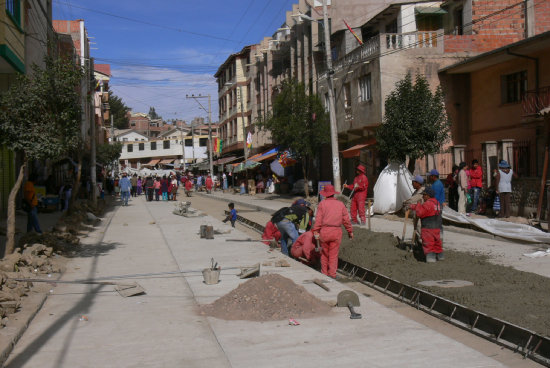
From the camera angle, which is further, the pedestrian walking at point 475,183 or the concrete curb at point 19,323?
the pedestrian walking at point 475,183

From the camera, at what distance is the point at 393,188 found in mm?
20938

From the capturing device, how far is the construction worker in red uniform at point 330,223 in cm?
961

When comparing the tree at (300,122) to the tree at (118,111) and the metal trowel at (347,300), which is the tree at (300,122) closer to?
the metal trowel at (347,300)

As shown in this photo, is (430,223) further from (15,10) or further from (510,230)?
(15,10)

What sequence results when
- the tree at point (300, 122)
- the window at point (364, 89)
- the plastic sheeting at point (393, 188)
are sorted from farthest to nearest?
the tree at point (300, 122), the window at point (364, 89), the plastic sheeting at point (393, 188)

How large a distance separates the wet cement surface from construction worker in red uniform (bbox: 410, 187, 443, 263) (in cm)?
25

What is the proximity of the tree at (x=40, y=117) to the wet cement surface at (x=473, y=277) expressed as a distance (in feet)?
20.6

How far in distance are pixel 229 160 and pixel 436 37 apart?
3873 cm

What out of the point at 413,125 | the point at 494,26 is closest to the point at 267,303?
the point at 413,125

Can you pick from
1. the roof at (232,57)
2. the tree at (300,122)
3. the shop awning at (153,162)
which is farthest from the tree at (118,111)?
the tree at (300,122)

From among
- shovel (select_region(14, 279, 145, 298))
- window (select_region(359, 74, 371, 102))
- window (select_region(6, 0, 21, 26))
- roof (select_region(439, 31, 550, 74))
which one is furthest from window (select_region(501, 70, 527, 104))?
shovel (select_region(14, 279, 145, 298))

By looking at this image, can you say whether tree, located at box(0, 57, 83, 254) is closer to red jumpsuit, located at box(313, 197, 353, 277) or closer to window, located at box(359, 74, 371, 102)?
red jumpsuit, located at box(313, 197, 353, 277)

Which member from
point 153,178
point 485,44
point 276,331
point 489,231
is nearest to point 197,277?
point 276,331

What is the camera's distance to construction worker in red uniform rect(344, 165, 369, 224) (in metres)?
17.3
